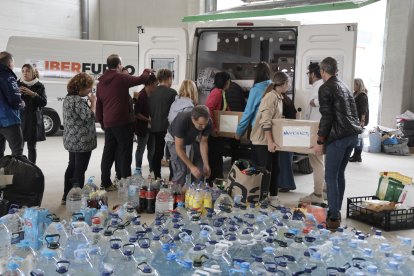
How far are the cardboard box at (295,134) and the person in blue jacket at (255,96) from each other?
0.38 metres

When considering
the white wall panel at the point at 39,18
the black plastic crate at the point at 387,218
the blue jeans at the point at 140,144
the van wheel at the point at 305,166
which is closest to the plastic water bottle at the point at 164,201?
the blue jeans at the point at 140,144

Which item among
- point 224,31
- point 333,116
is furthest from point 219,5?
point 333,116

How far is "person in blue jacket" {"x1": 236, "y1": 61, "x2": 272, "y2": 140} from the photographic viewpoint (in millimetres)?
5223

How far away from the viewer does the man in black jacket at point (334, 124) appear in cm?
429

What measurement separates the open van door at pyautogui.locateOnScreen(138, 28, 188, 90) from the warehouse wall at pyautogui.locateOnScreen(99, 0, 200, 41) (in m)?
6.71

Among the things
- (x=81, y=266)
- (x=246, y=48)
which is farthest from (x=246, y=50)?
(x=81, y=266)

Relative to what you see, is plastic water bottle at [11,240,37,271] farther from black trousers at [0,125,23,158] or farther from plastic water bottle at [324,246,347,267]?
black trousers at [0,125,23,158]

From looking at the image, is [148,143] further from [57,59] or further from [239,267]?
[57,59]

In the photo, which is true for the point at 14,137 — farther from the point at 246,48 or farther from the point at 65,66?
the point at 65,66

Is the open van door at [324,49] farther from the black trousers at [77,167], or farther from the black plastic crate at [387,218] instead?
the black trousers at [77,167]

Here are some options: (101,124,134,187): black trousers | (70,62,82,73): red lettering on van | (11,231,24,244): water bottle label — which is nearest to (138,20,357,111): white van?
(101,124,134,187): black trousers

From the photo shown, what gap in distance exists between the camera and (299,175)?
7.02m

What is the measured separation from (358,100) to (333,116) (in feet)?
12.8

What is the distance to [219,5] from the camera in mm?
12500
